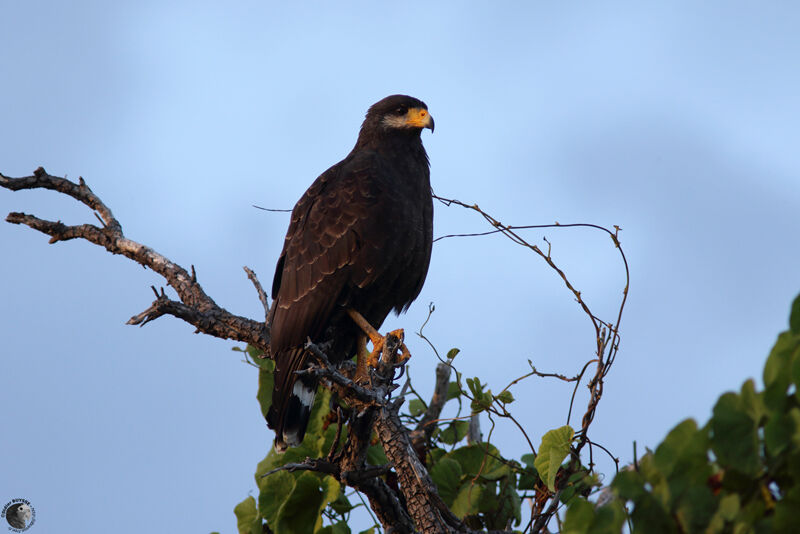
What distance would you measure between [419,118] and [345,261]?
1.39 metres

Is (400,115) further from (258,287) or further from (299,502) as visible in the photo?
(299,502)

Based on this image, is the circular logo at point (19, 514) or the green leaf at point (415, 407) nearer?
the circular logo at point (19, 514)

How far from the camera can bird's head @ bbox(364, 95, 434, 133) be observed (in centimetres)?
564

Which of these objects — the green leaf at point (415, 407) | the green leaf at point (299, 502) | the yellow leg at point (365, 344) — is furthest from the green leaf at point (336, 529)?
the green leaf at point (415, 407)

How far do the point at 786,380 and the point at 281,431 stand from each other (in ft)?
13.3

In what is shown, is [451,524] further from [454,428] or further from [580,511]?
[580,511]

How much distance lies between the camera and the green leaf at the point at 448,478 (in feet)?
15.6

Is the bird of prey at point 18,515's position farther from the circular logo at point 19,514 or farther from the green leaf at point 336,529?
the green leaf at point 336,529

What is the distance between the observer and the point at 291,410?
521cm

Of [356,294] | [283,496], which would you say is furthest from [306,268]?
[283,496]

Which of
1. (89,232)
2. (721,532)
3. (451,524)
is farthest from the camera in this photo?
(89,232)

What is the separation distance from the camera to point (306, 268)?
5086mm

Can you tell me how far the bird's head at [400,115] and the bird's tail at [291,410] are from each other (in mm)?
1968

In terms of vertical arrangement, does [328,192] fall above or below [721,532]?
above
